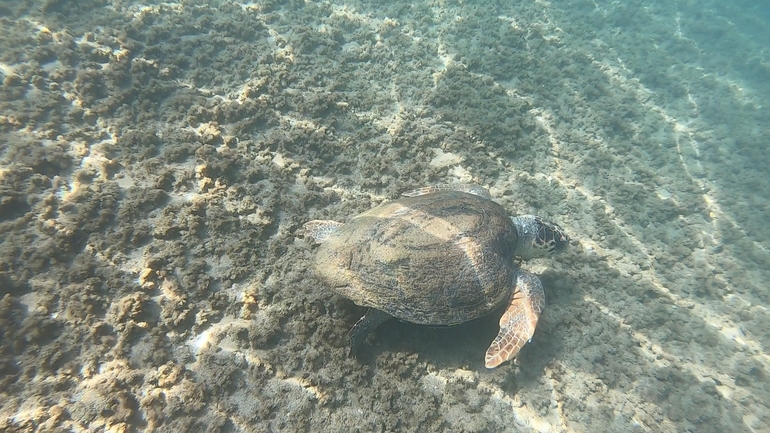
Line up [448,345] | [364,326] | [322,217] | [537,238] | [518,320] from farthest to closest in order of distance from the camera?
[322,217]
[537,238]
[448,345]
[518,320]
[364,326]

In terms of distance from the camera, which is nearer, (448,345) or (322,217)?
(448,345)

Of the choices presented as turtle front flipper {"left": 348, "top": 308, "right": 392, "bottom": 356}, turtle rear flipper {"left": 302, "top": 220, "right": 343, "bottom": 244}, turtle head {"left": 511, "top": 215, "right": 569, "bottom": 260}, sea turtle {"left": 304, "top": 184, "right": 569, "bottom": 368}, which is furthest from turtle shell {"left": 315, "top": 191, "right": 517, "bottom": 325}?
turtle head {"left": 511, "top": 215, "right": 569, "bottom": 260}

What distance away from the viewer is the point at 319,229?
339cm

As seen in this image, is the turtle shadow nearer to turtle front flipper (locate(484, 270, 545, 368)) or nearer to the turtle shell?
turtle front flipper (locate(484, 270, 545, 368))

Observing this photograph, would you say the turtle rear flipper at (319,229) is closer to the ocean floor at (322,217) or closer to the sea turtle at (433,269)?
the ocean floor at (322,217)

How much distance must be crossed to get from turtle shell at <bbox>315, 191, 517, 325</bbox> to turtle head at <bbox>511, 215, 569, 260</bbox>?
630 mm

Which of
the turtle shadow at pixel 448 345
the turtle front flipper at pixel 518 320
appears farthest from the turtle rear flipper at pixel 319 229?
the turtle front flipper at pixel 518 320

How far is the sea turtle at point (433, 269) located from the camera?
2.66 m

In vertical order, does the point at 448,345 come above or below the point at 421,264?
below

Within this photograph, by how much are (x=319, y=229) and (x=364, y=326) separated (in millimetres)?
1087

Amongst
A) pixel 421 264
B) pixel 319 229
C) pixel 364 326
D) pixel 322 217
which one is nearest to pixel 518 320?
pixel 421 264

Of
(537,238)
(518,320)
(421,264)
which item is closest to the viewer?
(421,264)

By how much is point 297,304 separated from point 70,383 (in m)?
1.71

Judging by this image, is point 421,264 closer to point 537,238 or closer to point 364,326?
point 364,326
